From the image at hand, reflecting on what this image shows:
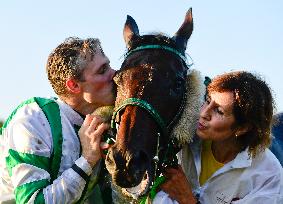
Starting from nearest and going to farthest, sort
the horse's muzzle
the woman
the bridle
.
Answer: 1. the horse's muzzle
2. the bridle
3. the woman

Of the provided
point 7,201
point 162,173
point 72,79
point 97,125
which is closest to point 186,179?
point 162,173

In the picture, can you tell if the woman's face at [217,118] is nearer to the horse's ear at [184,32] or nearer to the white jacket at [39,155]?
the horse's ear at [184,32]

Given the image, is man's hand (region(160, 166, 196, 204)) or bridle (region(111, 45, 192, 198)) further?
man's hand (region(160, 166, 196, 204))

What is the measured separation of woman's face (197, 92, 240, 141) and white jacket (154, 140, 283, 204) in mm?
242

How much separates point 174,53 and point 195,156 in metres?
0.82

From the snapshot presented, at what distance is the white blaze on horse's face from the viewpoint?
11.5ft

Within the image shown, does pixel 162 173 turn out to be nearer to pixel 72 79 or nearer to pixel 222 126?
pixel 222 126

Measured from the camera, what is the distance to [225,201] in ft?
13.4

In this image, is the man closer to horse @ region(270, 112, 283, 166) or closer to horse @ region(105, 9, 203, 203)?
horse @ region(105, 9, 203, 203)

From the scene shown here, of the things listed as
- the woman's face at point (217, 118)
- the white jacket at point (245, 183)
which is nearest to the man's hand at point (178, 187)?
the white jacket at point (245, 183)

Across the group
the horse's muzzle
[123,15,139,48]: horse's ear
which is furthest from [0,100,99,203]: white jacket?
[123,15,139,48]: horse's ear

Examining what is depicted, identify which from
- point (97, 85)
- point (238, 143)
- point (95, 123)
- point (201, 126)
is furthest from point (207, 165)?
point (97, 85)

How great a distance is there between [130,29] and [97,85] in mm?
645

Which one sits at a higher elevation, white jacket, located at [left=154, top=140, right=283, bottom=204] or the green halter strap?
the green halter strap
